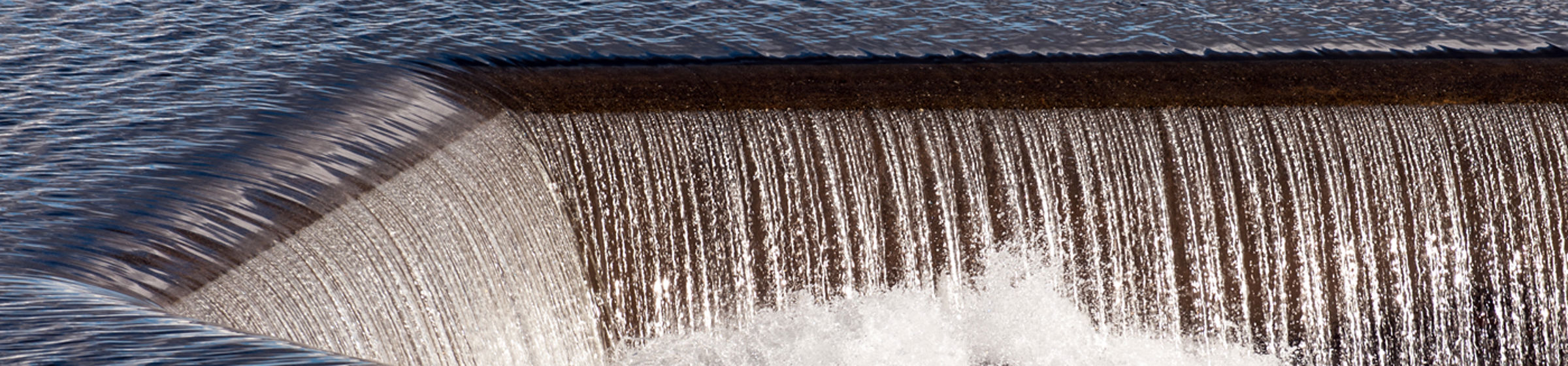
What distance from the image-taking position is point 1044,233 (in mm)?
6883

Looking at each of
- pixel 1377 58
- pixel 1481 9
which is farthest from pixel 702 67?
pixel 1481 9

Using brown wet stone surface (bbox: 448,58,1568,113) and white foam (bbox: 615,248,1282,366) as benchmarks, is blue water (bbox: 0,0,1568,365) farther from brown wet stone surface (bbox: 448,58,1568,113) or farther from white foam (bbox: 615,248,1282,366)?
white foam (bbox: 615,248,1282,366)

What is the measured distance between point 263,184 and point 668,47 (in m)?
2.97

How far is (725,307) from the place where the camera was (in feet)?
22.2

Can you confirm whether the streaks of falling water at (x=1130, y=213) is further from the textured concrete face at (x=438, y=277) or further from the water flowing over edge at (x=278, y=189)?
the water flowing over edge at (x=278, y=189)

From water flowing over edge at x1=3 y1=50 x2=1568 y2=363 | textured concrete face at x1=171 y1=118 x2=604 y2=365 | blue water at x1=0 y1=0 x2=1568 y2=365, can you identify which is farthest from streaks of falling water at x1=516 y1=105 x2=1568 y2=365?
blue water at x1=0 y1=0 x2=1568 y2=365

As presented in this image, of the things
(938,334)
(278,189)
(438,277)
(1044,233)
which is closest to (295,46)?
(278,189)

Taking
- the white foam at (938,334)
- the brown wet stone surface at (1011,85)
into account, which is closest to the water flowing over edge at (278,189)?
the brown wet stone surface at (1011,85)

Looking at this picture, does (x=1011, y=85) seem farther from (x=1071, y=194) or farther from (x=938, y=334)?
(x=938, y=334)

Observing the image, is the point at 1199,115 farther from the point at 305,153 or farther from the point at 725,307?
→ the point at 305,153

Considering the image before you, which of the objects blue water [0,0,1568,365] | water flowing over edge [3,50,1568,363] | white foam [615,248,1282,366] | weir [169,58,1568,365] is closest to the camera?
water flowing over edge [3,50,1568,363]

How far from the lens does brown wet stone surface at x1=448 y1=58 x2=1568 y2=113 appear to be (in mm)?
6957

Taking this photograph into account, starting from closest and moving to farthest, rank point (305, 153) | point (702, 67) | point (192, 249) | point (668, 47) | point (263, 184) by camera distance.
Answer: point (192, 249)
point (263, 184)
point (305, 153)
point (702, 67)
point (668, 47)

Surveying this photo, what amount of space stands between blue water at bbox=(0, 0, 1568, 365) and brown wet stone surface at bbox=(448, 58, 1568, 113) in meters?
0.48
